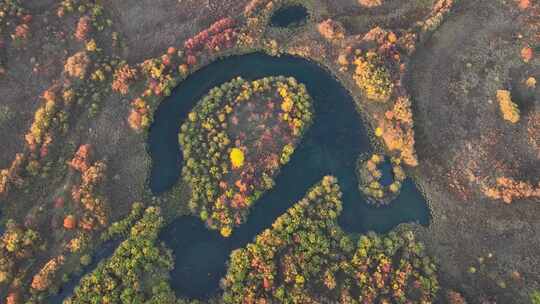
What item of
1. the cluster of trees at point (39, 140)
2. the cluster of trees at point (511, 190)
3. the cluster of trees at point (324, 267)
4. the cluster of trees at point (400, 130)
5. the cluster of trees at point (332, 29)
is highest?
the cluster of trees at point (332, 29)

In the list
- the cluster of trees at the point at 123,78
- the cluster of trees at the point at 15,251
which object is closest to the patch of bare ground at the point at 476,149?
the cluster of trees at the point at 123,78

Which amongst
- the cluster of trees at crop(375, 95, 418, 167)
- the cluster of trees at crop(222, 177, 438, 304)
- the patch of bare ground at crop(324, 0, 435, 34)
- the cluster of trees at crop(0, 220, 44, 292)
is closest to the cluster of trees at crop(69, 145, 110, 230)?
the cluster of trees at crop(0, 220, 44, 292)

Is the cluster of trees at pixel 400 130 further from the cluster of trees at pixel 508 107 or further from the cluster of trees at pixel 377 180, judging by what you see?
the cluster of trees at pixel 508 107

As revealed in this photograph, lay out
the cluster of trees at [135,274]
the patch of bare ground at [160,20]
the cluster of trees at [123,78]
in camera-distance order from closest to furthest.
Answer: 1. the cluster of trees at [135,274]
2. the cluster of trees at [123,78]
3. the patch of bare ground at [160,20]

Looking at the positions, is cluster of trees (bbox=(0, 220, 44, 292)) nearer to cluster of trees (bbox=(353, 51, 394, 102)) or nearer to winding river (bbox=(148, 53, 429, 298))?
winding river (bbox=(148, 53, 429, 298))

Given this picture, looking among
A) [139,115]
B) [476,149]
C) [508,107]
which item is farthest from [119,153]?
[508,107]

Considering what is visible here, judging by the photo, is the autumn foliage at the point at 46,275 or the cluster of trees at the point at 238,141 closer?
the autumn foliage at the point at 46,275

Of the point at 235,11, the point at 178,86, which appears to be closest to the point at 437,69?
the point at 235,11
